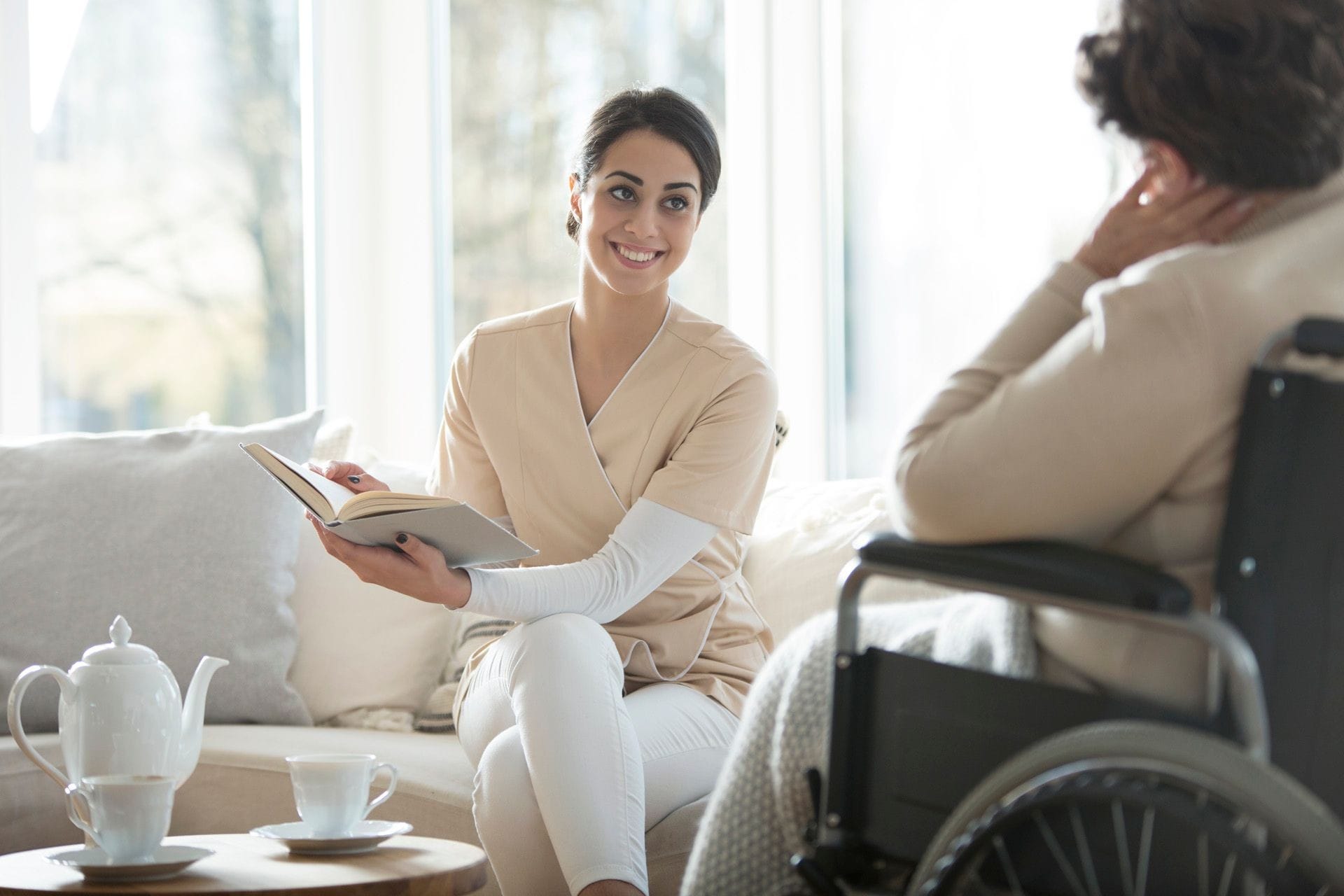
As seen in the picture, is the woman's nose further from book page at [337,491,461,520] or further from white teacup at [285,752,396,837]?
white teacup at [285,752,396,837]

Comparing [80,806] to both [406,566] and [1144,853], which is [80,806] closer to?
[406,566]

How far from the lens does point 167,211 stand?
342 centimetres

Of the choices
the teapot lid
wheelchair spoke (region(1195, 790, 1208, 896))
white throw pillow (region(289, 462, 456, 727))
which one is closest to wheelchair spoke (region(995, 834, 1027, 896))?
wheelchair spoke (region(1195, 790, 1208, 896))

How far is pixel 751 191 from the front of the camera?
3.32m

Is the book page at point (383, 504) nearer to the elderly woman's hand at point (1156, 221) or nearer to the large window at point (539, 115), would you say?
the elderly woman's hand at point (1156, 221)

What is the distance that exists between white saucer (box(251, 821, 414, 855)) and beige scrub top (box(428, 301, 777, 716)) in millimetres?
489

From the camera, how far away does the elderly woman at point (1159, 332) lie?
1.01m

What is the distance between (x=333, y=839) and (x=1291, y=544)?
0.99 metres

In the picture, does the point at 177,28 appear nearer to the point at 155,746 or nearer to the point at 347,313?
the point at 347,313

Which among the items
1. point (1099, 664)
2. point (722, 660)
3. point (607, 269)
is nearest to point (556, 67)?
point (607, 269)

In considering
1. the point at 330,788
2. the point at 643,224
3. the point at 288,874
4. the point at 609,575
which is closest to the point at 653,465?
the point at 609,575

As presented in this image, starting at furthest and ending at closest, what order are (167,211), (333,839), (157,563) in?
(167,211) → (157,563) → (333,839)

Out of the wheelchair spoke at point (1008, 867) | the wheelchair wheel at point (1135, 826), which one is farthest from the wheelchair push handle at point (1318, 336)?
the wheelchair spoke at point (1008, 867)

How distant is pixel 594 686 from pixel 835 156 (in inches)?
75.6
